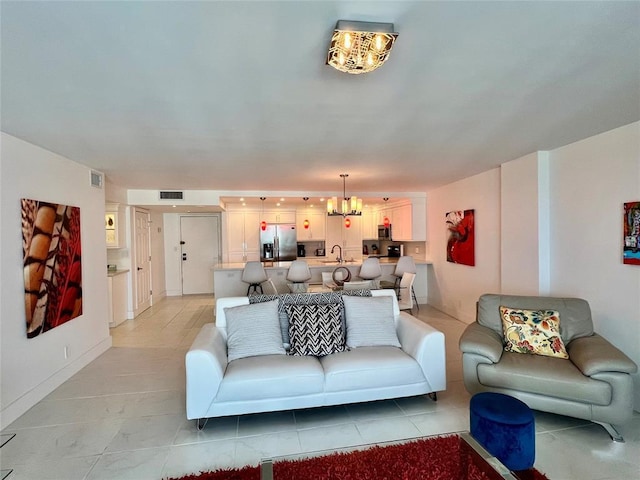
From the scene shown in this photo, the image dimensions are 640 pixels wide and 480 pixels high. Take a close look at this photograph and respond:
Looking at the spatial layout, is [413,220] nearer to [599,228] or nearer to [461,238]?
[461,238]

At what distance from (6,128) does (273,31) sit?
8.21 ft

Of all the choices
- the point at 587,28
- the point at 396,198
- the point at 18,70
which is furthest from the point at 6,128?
the point at 396,198

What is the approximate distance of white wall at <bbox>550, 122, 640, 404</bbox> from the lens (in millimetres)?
2668

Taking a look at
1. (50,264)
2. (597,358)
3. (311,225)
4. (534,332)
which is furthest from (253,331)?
(311,225)

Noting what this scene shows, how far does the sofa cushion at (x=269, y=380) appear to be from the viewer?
2330mm

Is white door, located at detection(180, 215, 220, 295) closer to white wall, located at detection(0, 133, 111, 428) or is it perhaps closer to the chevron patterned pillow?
white wall, located at detection(0, 133, 111, 428)

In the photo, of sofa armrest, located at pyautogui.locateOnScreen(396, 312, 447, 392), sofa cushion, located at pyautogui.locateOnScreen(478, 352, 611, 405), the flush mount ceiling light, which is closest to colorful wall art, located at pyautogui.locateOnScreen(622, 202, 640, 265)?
sofa cushion, located at pyautogui.locateOnScreen(478, 352, 611, 405)

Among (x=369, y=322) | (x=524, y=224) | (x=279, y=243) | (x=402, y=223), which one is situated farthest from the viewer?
(x=279, y=243)

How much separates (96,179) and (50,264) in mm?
1422

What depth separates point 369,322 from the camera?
9.59ft

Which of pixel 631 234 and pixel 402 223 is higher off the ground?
pixel 402 223

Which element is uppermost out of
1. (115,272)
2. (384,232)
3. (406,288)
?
(384,232)

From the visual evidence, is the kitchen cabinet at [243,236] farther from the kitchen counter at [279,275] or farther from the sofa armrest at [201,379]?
the sofa armrest at [201,379]

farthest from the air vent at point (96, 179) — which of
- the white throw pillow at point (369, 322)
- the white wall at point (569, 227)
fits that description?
the white wall at point (569, 227)
